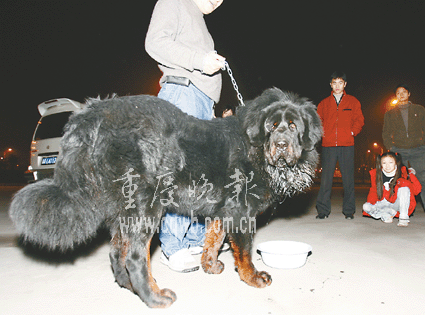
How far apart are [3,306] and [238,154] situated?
194 centimetres

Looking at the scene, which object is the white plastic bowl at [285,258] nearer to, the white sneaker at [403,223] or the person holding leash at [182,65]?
the person holding leash at [182,65]

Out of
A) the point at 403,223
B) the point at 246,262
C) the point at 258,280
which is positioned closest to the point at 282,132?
the point at 246,262

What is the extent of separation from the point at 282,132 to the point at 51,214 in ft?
5.68

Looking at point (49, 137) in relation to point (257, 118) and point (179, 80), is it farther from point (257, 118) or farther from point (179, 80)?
A: point (257, 118)

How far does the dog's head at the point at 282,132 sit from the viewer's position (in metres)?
2.26

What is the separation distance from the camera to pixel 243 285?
2.31 meters

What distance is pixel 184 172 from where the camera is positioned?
2092 mm

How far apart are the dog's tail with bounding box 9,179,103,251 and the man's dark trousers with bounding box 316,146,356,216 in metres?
4.06

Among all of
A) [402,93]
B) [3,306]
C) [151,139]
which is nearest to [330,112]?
[402,93]

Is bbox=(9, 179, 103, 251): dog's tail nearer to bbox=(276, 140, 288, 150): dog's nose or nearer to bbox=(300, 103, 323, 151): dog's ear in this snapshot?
bbox=(276, 140, 288, 150): dog's nose

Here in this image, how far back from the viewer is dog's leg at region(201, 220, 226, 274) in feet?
8.48

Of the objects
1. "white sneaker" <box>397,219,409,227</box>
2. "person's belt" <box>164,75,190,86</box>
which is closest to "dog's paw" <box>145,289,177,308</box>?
"person's belt" <box>164,75,190,86</box>

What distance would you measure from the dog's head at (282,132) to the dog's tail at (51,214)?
52.9 inches

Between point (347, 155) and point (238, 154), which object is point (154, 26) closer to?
point (238, 154)
